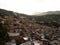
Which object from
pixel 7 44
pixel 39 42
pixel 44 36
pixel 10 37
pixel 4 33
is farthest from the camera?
pixel 44 36

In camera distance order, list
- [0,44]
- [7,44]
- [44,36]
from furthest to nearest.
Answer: [44,36], [7,44], [0,44]

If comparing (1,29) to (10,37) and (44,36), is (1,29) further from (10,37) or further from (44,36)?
(44,36)

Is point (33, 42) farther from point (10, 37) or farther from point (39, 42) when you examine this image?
point (10, 37)

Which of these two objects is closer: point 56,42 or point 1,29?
point 1,29

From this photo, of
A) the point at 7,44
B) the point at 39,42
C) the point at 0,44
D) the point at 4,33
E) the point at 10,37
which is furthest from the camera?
the point at 39,42

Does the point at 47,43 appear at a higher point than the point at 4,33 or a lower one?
lower

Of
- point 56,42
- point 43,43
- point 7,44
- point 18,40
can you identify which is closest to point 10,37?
point 18,40

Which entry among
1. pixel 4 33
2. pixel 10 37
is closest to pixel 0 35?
pixel 4 33

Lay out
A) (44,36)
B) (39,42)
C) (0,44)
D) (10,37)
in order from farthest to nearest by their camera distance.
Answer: (44,36)
(39,42)
(10,37)
(0,44)

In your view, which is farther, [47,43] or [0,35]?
[47,43]
